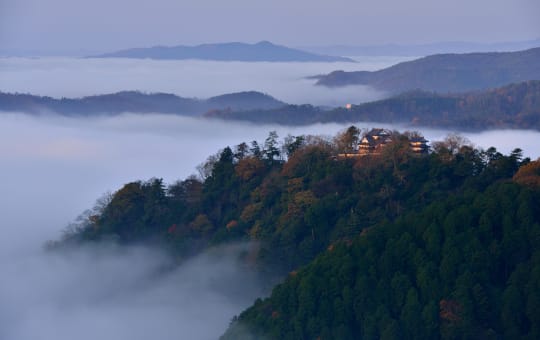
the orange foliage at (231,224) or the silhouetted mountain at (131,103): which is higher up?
the silhouetted mountain at (131,103)

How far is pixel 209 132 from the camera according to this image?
114438 mm

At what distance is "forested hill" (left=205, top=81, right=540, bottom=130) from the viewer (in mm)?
115625

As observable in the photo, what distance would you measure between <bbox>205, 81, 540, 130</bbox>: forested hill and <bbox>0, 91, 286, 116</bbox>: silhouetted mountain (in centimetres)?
1776

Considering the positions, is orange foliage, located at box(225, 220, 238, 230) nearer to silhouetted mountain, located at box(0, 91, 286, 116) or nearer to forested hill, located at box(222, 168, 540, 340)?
forested hill, located at box(222, 168, 540, 340)

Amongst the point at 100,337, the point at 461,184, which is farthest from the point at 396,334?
the point at 100,337

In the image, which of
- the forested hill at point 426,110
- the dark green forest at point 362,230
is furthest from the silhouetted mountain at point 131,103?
the dark green forest at point 362,230

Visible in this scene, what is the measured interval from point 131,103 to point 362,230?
11215cm

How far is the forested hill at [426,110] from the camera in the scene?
116 metres

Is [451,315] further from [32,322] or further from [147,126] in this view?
[147,126]

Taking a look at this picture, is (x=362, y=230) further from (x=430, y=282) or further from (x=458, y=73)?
(x=458, y=73)

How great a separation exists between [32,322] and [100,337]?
6.17 metres

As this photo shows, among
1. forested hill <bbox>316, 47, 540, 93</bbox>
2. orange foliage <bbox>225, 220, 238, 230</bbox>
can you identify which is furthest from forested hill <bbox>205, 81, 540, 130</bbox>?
orange foliage <bbox>225, 220, 238, 230</bbox>

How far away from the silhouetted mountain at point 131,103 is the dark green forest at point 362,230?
8747 cm

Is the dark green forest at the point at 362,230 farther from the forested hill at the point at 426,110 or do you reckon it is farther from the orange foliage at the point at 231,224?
the forested hill at the point at 426,110
